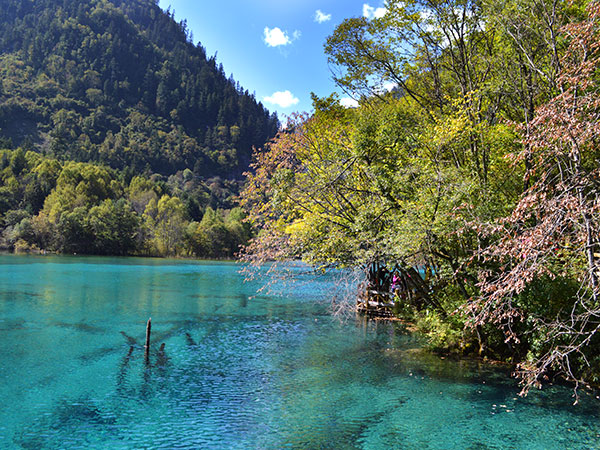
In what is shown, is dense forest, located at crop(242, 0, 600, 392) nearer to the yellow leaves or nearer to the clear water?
the yellow leaves

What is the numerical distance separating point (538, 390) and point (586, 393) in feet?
4.39

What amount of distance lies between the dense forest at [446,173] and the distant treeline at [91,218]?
91.4m

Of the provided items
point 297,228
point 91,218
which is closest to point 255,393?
point 297,228

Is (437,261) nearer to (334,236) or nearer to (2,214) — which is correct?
(334,236)

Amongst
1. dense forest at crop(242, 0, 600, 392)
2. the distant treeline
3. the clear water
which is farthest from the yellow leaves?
the distant treeline

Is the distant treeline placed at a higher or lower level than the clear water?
higher

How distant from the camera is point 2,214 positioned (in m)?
108

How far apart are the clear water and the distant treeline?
3249 inches

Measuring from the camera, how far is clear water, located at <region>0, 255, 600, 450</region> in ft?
36.1

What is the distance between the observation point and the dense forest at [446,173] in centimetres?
1410

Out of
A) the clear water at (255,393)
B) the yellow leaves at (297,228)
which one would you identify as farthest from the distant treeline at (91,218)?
the yellow leaves at (297,228)

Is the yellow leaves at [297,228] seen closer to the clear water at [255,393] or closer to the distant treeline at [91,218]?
the clear water at [255,393]

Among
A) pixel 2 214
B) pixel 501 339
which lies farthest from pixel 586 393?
pixel 2 214

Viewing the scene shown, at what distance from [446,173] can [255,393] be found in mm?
9960
